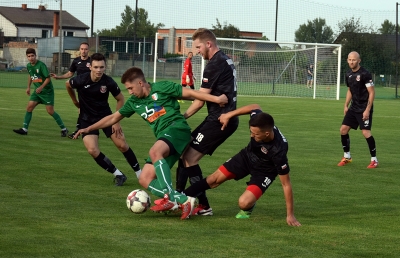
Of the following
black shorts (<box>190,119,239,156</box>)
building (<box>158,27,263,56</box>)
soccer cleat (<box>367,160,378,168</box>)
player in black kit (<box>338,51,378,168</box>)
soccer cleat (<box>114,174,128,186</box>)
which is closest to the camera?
black shorts (<box>190,119,239,156</box>)

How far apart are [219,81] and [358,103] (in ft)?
19.8

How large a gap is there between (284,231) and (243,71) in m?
30.7

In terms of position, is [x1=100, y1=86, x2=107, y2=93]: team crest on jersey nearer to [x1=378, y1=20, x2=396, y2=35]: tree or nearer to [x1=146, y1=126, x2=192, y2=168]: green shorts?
[x1=146, y1=126, x2=192, y2=168]: green shorts

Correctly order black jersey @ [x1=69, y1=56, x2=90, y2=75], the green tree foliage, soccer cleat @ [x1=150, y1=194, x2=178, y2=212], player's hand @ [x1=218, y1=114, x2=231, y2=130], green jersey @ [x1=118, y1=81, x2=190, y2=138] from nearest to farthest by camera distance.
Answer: soccer cleat @ [x1=150, y1=194, x2=178, y2=212] → player's hand @ [x1=218, y1=114, x2=231, y2=130] → green jersey @ [x1=118, y1=81, x2=190, y2=138] → black jersey @ [x1=69, y1=56, x2=90, y2=75] → the green tree foliage

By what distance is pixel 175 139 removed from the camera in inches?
298

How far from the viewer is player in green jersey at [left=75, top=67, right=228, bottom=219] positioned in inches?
291

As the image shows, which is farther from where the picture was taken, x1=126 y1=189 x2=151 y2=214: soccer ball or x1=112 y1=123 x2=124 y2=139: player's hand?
x1=112 y1=123 x2=124 y2=139: player's hand

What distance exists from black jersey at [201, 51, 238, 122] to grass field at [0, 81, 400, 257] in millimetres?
1177

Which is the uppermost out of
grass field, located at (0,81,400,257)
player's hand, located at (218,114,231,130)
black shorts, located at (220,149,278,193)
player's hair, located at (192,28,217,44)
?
A: player's hair, located at (192,28,217,44)

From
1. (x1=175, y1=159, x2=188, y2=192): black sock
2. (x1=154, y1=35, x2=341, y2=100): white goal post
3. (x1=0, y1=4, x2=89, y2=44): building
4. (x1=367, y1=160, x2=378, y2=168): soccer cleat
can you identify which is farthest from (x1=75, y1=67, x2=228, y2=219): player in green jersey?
(x1=0, y1=4, x2=89, y2=44): building

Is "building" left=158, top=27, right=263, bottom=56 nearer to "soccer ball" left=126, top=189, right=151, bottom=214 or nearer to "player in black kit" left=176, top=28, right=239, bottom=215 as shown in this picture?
"player in black kit" left=176, top=28, right=239, bottom=215

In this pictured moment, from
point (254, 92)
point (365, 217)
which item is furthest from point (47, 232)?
point (254, 92)

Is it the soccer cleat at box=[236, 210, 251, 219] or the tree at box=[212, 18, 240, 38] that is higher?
the tree at box=[212, 18, 240, 38]

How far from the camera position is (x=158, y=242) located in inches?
249
